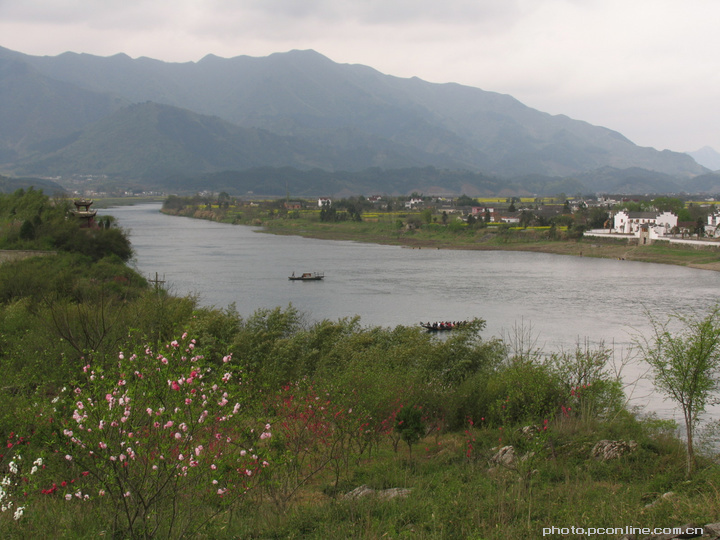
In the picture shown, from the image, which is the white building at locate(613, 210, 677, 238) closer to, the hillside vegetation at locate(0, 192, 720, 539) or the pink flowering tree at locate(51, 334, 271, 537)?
the hillside vegetation at locate(0, 192, 720, 539)

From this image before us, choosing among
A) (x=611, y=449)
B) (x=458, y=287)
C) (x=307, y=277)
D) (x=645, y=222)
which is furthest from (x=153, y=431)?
(x=645, y=222)

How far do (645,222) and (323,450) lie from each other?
48.0 m

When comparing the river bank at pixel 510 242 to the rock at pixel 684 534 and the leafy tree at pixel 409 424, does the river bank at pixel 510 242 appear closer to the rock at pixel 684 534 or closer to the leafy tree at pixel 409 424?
the leafy tree at pixel 409 424

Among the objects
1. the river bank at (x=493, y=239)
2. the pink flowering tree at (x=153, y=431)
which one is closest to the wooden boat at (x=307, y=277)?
the river bank at (x=493, y=239)

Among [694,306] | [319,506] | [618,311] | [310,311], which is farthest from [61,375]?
[694,306]

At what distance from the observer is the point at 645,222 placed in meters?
50.4

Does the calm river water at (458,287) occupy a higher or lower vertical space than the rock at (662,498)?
lower

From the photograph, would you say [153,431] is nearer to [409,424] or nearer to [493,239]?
[409,424]

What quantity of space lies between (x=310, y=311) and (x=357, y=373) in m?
16.5

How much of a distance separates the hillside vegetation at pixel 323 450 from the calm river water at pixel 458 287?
17.1ft

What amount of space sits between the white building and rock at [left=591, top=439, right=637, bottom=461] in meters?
44.2

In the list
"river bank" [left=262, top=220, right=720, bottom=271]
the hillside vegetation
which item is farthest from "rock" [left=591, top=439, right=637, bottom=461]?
"river bank" [left=262, top=220, right=720, bottom=271]

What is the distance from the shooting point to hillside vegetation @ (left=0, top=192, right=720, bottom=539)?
4691 millimetres

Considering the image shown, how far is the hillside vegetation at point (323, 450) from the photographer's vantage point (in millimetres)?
4691
